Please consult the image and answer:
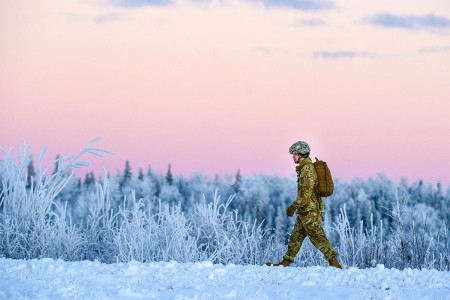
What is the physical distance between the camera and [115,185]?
9069 centimetres

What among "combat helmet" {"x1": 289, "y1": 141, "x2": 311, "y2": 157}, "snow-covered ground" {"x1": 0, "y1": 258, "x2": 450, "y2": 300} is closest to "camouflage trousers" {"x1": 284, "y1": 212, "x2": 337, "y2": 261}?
"snow-covered ground" {"x1": 0, "y1": 258, "x2": 450, "y2": 300}

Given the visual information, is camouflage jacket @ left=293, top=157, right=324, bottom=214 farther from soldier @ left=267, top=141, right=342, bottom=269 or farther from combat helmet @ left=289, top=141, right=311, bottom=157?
combat helmet @ left=289, top=141, right=311, bottom=157

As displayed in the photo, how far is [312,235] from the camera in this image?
12.4 m

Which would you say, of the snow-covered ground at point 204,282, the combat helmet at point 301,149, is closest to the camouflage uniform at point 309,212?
the combat helmet at point 301,149

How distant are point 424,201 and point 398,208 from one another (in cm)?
8869

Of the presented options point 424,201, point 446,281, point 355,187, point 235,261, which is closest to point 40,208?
point 235,261

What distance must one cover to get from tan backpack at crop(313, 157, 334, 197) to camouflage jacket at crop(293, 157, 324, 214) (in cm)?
7

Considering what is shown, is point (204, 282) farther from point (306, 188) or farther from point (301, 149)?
point (301, 149)

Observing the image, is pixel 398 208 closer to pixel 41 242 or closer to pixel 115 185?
pixel 41 242

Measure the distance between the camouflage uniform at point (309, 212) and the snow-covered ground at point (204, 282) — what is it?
68 centimetres

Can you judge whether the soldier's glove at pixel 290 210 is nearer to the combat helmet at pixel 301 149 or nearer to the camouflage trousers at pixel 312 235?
the camouflage trousers at pixel 312 235

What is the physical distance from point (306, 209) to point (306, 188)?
331 millimetres

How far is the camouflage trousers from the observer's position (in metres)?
12.3

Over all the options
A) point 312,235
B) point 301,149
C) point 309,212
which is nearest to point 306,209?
point 309,212
